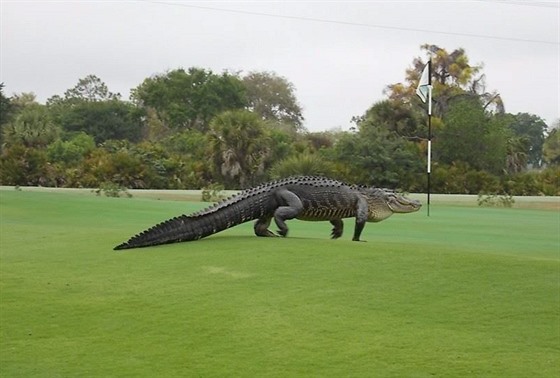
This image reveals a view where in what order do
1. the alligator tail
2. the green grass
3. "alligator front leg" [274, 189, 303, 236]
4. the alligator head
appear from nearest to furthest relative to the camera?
1. the green grass
2. the alligator tail
3. "alligator front leg" [274, 189, 303, 236]
4. the alligator head

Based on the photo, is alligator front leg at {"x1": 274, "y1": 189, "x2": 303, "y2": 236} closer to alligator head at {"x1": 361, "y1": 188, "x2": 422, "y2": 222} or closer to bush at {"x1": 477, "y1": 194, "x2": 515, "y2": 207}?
alligator head at {"x1": 361, "y1": 188, "x2": 422, "y2": 222}

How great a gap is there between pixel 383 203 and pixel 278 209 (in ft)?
Answer: 5.17

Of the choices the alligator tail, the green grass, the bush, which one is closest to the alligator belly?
the alligator tail

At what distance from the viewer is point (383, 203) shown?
11.3m

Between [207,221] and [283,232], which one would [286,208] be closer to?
[283,232]

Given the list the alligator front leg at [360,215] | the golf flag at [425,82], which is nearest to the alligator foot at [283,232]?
the alligator front leg at [360,215]

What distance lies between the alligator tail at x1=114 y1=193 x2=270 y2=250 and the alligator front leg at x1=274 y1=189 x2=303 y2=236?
0.21 m

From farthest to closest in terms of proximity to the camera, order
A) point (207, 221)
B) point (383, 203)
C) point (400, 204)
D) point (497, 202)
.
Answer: point (497, 202) < point (400, 204) < point (383, 203) < point (207, 221)

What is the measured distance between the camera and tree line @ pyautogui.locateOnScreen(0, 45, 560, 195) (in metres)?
37.6

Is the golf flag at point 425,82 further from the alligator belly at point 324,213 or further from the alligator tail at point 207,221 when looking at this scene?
the alligator tail at point 207,221

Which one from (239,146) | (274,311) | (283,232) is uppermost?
(239,146)

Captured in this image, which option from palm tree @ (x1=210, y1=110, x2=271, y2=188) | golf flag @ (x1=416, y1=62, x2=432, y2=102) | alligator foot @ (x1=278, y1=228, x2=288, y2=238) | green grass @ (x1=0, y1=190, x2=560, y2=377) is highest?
golf flag @ (x1=416, y1=62, x2=432, y2=102)

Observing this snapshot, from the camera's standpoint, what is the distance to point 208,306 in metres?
7.32

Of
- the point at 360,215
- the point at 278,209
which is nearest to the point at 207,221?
the point at 278,209
